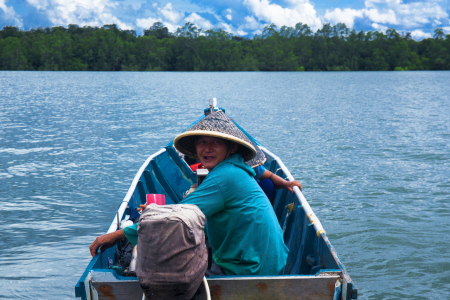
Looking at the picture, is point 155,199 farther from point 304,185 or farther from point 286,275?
point 304,185

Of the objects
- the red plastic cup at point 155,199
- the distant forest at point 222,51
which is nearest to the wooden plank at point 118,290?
the red plastic cup at point 155,199

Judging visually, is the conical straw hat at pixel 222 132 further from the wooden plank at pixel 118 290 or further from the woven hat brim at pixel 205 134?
the wooden plank at pixel 118 290

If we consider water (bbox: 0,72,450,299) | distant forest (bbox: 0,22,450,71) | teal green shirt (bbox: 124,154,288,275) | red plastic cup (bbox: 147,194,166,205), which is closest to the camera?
teal green shirt (bbox: 124,154,288,275)

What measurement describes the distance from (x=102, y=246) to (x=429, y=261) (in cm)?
549

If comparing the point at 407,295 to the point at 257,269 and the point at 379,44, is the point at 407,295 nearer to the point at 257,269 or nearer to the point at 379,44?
the point at 257,269

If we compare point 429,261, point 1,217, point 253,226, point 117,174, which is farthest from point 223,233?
point 117,174

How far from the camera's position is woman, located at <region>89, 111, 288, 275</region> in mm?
2418

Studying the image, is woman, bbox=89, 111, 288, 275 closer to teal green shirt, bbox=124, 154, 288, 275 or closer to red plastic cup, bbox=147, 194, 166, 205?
teal green shirt, bbox=124, 154, 288, 275

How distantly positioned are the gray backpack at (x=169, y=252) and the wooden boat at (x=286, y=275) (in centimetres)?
29

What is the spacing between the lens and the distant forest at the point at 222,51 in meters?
103

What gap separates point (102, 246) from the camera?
2.76m

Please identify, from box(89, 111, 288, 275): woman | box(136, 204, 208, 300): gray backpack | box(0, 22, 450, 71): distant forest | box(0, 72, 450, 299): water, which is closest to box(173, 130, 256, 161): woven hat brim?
box(89, 111, 288, 275): woman

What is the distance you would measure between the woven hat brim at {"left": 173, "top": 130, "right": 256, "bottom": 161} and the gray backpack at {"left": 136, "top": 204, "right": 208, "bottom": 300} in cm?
66

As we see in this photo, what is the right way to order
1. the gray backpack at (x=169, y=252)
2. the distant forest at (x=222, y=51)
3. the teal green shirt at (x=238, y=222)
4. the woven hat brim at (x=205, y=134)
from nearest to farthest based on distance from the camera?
the gray backpack at (x=169, y=252), the teal green shirt at (x=238, y=222), the woven hat brim at (x=205, y=134), the distant forest at (x=222, y=51)
